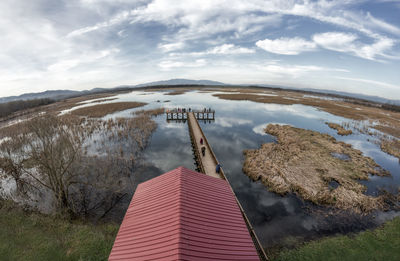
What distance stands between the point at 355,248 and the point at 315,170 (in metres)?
12.6

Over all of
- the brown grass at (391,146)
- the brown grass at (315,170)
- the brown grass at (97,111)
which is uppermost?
the brown grass at (97,111)

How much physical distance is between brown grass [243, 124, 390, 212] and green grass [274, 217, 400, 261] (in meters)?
3.24

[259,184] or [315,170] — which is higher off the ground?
[315,170]

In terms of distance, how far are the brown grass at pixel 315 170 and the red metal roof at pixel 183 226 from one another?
1335 centimetres

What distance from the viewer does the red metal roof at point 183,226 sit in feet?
22.9

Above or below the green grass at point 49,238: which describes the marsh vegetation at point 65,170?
above

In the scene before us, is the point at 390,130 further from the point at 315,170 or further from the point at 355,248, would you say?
the point at 355,248

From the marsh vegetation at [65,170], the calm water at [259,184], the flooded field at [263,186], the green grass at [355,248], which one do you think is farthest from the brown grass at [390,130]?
the marsh vegetation at [65,170]

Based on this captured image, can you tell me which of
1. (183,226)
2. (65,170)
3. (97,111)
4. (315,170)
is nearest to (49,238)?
(65,170)

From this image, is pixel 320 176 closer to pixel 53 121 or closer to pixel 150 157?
pixel 150 157

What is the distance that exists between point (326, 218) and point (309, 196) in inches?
109

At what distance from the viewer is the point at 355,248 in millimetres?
12297

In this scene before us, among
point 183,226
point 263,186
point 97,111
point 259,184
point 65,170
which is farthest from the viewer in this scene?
point 97,111

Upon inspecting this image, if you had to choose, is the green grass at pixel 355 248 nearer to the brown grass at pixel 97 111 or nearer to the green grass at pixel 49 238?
the green grass at pixel 49 238
